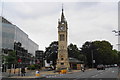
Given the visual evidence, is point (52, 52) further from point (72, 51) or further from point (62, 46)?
point (62, 46)

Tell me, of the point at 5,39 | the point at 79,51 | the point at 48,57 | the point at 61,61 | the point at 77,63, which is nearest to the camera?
the point at 5,39

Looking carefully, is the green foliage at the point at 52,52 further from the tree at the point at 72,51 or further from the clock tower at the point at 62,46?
the clock tower at the point at 62,46

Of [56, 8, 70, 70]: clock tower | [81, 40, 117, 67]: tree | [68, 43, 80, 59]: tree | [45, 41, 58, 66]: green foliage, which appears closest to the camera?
[56, 8, 70, 70]: clock tower

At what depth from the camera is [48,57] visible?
10600cm

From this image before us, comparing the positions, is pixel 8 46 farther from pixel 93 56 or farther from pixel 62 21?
pixel 93 56

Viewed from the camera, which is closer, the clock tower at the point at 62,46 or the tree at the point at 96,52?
the clock tower at the point at 62,46

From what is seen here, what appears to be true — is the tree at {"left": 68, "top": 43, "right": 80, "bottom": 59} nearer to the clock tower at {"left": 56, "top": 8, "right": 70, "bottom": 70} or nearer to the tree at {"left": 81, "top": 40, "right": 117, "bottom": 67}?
the tree at {"left": 81, "top": 40, "right": 117, "bottom": 67}

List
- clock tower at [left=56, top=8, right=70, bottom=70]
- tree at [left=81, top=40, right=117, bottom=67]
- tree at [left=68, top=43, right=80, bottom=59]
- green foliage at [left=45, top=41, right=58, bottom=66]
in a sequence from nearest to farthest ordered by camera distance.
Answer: clock tower at [left=56, top=8, right=70, bottom=70], green foliage at [left=45, top=41, right=58, bottom=66], tree at [left=81, top=40, right=117, bottom=67], tree at [left=68, top=43, right=80, bottom=59]

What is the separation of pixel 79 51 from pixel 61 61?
106ft

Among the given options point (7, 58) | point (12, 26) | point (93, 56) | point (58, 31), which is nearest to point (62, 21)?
point (58, 31)

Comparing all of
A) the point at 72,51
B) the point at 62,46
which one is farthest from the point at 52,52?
the point at 62,46

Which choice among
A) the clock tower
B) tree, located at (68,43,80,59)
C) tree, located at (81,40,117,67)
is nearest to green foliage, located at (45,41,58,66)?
tree, located at (68,43,80,59)

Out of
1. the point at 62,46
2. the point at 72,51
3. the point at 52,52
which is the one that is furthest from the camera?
the point at 72,51

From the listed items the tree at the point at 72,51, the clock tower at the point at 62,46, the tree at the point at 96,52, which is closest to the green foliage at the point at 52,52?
the tree at the point at 72,51
